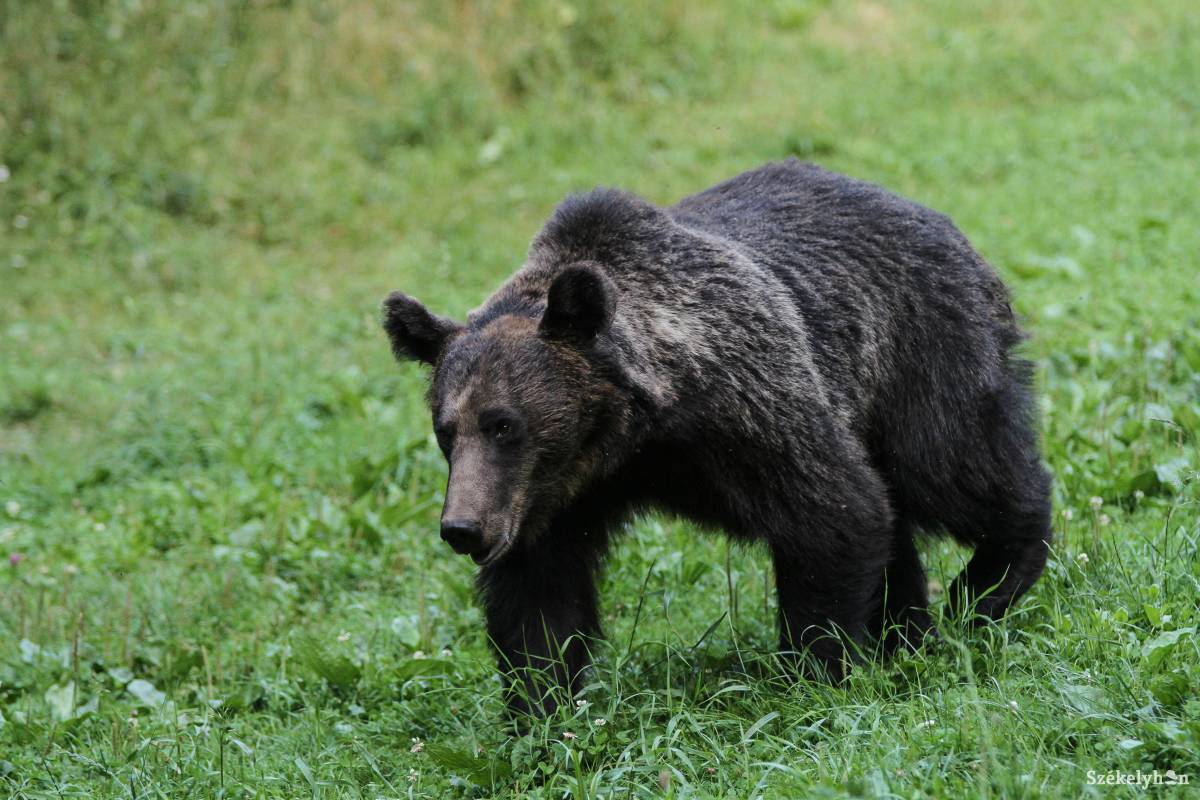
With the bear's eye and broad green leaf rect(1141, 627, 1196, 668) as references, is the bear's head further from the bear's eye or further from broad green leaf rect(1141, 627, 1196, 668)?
broad green leaf rect(1141, 627, 1196, 668)

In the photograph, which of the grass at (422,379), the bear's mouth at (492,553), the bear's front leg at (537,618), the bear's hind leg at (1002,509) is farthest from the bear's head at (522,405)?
the bear's hind leg at (1002,509)

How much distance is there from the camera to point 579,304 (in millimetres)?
4543

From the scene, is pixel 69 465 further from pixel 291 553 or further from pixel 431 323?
pixel 431 323

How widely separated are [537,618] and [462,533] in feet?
2.55

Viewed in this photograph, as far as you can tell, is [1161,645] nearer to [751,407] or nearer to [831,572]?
[831,572]

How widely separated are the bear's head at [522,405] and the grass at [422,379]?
0.68 meters

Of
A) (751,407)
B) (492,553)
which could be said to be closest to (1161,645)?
(751,407)

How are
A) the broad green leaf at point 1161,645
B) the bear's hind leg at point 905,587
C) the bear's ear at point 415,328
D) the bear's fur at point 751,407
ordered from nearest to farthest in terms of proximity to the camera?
the broad green leaf at point 1161,645
the bear's fur at point 751,407
the bear's ear at point 415,328
the bear's hind leg at point 905,587

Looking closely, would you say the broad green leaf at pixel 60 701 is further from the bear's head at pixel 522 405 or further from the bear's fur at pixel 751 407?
the bear's head at pixel 522 405

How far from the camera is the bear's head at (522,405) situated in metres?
4.39

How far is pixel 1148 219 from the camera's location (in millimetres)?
10141

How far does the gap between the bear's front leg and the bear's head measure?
17 centimetres

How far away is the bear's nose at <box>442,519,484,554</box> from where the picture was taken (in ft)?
13.8

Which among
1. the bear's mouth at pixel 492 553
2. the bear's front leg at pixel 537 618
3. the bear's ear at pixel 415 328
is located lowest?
the bear's front leg at pixel 537 618
